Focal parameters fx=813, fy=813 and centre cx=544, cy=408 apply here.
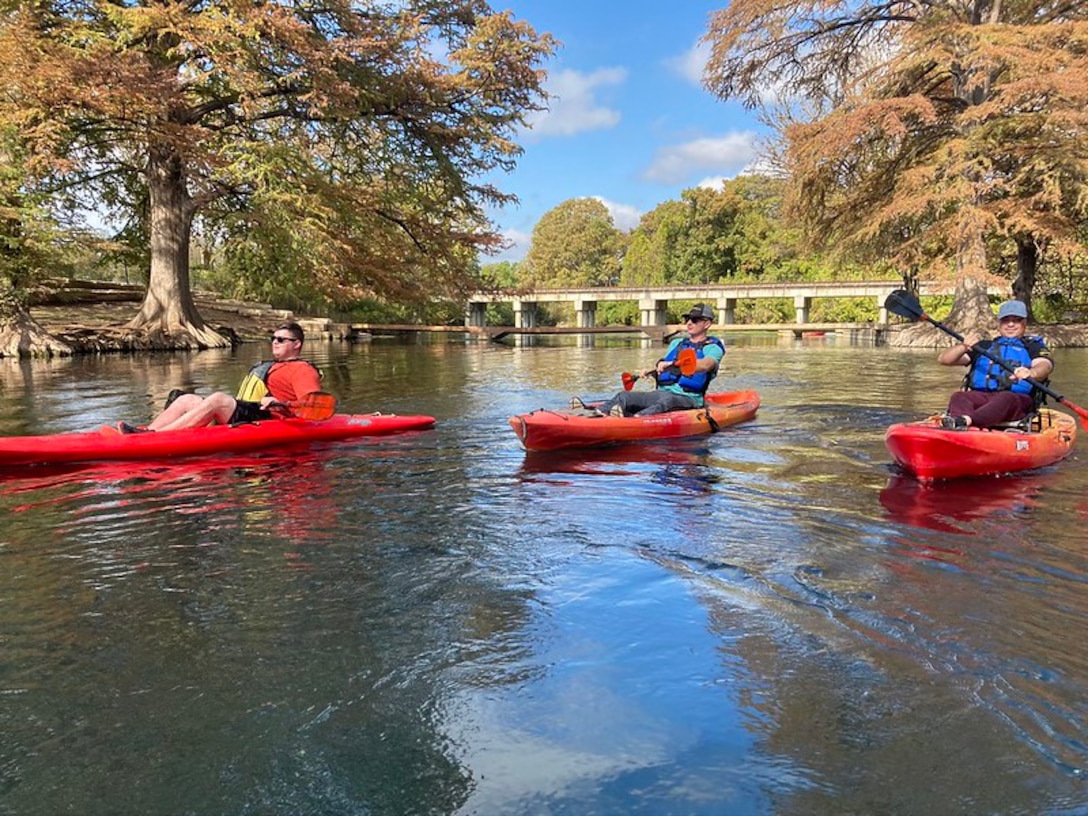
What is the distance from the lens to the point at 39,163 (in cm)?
1573

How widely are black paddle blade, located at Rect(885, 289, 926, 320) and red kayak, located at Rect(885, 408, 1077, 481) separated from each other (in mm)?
1654

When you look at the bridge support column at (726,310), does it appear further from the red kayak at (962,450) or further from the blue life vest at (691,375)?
the red kayak at (962,450)

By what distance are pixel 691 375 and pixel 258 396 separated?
3927 millimetres

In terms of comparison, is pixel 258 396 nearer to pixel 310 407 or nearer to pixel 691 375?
pixel 310 407

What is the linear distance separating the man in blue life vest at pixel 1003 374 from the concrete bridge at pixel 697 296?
3033 cm

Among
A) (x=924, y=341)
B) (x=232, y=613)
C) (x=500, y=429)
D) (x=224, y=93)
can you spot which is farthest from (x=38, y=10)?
(x=924, y=341)

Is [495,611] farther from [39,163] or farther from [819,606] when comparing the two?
[39,163]

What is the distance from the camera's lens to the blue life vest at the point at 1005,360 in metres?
6.25

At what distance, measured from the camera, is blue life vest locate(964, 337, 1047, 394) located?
20.5 ft

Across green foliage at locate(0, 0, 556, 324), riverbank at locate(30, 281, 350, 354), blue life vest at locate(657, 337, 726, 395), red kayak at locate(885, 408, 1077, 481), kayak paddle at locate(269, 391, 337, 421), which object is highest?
green foliage at locate(0, 0, 556, 324)

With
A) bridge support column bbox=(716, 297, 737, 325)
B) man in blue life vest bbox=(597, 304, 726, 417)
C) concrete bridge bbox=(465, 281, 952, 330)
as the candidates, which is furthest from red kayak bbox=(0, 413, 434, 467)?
bridge support column bbox=(716, 297, 737, 325)

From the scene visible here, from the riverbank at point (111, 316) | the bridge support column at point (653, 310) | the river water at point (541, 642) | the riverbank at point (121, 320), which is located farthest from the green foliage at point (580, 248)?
the river water at point (541, 642)

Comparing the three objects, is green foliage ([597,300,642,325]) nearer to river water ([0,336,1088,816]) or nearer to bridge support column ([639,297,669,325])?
bridge support column ([639,297,669,325])

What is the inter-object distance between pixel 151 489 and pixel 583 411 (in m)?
3.53
